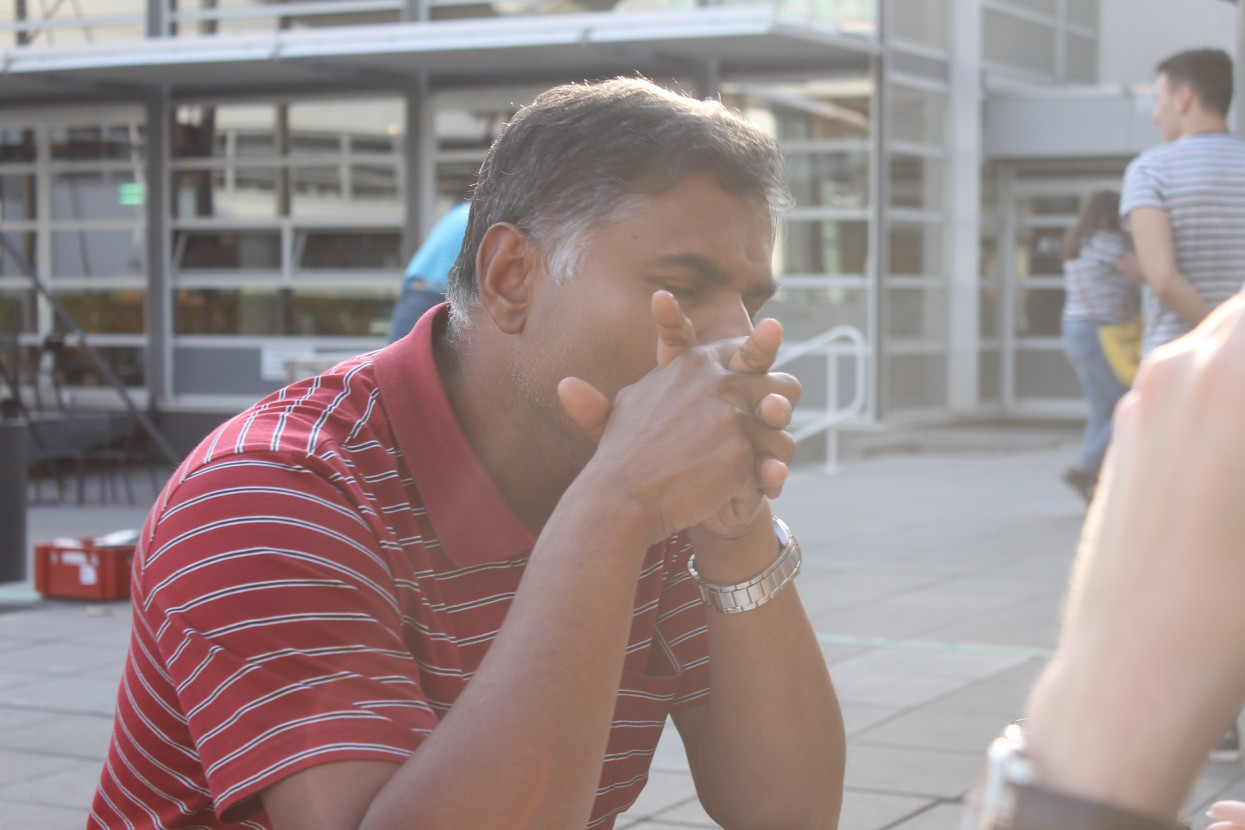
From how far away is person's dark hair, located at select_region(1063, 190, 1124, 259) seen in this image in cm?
782

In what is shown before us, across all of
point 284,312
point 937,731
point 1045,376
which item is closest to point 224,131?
point 284,312

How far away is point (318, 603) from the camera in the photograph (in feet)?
4.78

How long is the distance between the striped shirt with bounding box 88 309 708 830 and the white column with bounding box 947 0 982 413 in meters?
14.4

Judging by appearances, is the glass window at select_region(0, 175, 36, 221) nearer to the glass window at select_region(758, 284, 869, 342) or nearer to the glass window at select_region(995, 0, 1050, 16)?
the glass window at select_region(758, 284, 869, 342)

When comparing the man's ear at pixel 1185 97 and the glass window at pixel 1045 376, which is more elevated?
the man's ear at pixel 1185 97

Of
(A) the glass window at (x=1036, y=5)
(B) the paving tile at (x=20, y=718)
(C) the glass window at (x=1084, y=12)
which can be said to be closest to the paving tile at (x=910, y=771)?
(B) the paving tile at (x=20, y=718)

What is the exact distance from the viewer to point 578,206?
180 cm

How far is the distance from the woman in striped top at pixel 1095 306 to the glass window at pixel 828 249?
592 cm

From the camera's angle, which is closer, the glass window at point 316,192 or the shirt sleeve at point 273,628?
the shirt sleeve at point 273,628

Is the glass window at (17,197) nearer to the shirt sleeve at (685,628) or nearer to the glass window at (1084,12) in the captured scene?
the glass window at (1084,12)

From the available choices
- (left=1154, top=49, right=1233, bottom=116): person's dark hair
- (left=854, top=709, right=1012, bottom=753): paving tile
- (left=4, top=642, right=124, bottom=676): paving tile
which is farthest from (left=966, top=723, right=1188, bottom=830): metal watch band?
(left=4, top=642, right=124, bottom=676): paving tile

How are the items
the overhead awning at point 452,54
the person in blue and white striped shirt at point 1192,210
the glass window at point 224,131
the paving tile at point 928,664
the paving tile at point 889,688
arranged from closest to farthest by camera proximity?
the person in blue and white striped shirt at point 1192,210, the paving tile at point 889,688, the paving tile at point 928,664, the overhead awning at point 452,54, the glass window at point 224,131

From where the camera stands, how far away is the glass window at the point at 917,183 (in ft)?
47.5

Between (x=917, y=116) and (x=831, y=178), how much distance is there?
1569mm
